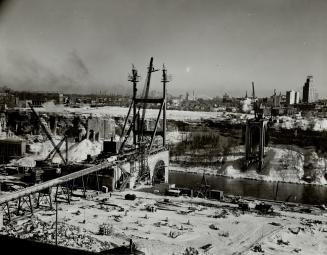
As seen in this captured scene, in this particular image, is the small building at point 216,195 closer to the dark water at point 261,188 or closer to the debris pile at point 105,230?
the dark water at point 261,188

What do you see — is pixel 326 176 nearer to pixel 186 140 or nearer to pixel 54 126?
pixel 186 140

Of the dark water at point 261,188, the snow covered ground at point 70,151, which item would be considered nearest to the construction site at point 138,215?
the dark water at point 261,188

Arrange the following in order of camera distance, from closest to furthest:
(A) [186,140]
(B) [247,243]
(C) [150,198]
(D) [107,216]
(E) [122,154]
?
(B) [247,243]
(D) [107,216]
(C) [150,198]
(E) [122,154]
(A) [186,140]

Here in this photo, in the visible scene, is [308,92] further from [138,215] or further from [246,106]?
[138,215]

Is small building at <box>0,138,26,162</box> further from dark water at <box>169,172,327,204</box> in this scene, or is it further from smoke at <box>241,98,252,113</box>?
smoke at <box>241,98,252,113</box>

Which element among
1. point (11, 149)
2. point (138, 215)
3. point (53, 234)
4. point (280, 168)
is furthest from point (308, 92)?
point (53, 234)

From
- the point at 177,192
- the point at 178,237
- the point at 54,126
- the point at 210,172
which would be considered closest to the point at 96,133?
the point at 54,126
